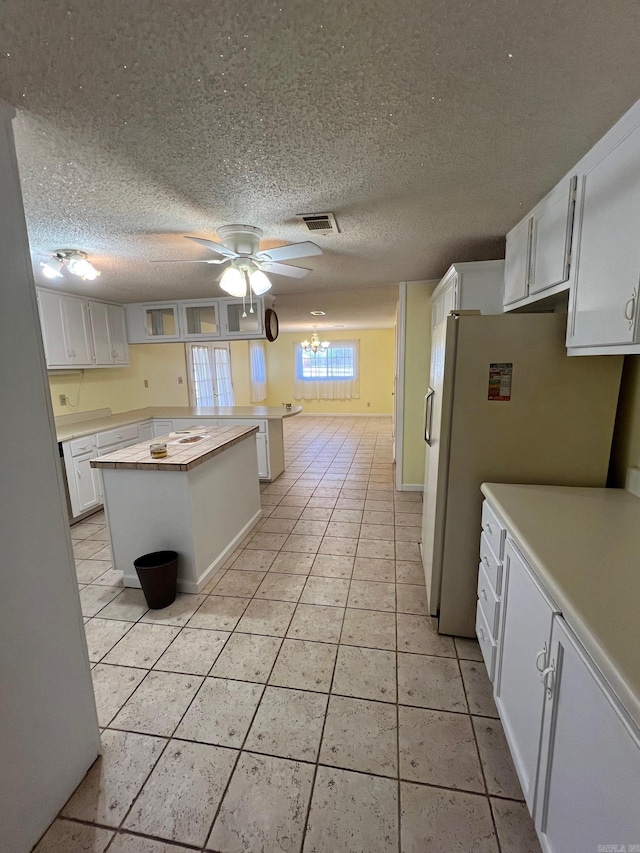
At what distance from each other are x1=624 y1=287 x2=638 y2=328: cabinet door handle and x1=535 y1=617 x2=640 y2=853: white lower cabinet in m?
0.94

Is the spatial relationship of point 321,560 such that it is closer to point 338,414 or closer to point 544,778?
point 544,778

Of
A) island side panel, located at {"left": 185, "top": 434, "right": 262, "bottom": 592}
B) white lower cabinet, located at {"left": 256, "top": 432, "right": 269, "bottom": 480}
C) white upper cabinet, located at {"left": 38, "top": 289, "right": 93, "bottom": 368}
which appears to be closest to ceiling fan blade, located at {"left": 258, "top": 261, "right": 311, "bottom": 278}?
island side panel, located at {"left": 185, "top": 434, "right": 262, "bottom": 592}

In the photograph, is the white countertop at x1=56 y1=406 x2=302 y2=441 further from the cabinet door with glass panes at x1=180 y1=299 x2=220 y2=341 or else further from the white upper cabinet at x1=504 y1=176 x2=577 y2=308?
the white upper cabinet at x1=504 y1=176 x2=577 y2=308

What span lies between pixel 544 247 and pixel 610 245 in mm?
595

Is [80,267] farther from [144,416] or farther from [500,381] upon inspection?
[500,381]

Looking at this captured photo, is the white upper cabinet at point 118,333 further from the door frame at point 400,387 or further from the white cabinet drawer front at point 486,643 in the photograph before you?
the white cabinet drawer front at point 486,643

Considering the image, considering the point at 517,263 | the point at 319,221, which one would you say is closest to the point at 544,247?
the point at 517,263

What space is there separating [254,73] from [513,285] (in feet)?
6.09

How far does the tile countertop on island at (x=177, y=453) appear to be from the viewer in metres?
2.28

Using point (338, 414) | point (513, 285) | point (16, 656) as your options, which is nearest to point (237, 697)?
point (16, 656)

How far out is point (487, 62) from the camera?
0.97 m

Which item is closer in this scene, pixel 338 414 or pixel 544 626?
pixel 544 626

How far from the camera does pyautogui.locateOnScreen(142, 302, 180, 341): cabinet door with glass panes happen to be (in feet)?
14.9

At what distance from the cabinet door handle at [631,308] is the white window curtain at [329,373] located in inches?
327
